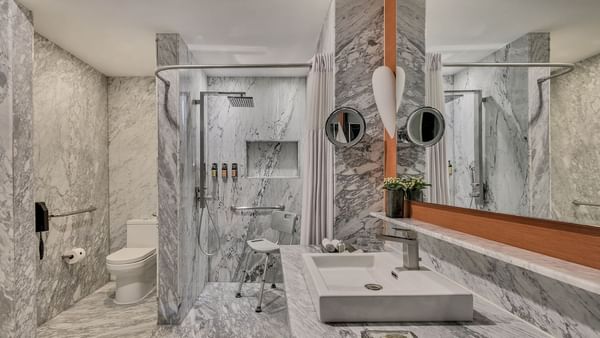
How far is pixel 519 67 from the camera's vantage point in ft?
2.95

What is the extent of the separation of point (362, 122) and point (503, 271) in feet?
3.79

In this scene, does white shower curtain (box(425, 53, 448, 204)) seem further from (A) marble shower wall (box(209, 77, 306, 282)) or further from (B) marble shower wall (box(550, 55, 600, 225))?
(A) marble shower wall (box(209, 77, 306, 282))

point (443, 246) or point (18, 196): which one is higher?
point (18, 196)

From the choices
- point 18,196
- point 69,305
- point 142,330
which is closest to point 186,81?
point 18,196

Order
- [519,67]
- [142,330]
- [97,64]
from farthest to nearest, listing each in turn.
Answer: [97,64], [142,330], [519,67]

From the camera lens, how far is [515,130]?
94cm

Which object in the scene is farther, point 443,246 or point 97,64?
point 97,64

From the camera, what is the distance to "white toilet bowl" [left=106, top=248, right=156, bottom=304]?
9.71ft

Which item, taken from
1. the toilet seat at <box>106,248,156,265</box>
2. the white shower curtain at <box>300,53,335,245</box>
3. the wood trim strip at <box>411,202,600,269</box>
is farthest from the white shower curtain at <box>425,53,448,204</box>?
the toilet seat at <box>106,248,156,265</box>

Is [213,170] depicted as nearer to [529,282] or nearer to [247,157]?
[247,157]

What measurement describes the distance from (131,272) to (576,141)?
344 cm

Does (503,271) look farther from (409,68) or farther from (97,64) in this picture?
(97,64)

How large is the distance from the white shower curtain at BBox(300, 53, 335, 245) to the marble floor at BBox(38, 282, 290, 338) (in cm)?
112

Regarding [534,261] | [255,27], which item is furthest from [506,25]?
[255,27]
